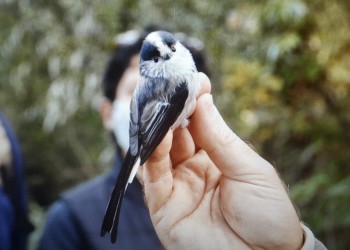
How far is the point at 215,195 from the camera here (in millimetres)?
537

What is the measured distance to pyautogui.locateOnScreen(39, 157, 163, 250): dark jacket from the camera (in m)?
0.80

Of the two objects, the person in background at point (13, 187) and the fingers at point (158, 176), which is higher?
the fingers at point (158, 176)

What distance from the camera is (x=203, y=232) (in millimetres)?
514

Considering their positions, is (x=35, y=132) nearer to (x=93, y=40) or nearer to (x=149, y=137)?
(x=93, y=40)

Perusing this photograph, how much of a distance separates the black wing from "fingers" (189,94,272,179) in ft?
0.22

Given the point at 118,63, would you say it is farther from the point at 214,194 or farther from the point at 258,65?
the point at 214,194

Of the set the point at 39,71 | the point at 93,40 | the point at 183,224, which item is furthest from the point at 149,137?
the point at 39,71

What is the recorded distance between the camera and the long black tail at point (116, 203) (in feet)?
1.22

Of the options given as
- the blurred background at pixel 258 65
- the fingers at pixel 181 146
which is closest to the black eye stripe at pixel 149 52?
the fingers at pixel 181 146

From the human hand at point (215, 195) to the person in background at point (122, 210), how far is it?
0.24m

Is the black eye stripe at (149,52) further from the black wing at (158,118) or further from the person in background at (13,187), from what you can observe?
the person in background at (13,187)

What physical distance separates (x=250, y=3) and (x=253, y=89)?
0.89 feet

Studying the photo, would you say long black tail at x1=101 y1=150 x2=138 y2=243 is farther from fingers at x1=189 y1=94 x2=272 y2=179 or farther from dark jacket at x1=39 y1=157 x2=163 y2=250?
dark jacket at x1=39 y1=157 x2=163 y2=250

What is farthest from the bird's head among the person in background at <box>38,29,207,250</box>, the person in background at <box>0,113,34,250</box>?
the person in background at <box>0,113,34,250</box>
